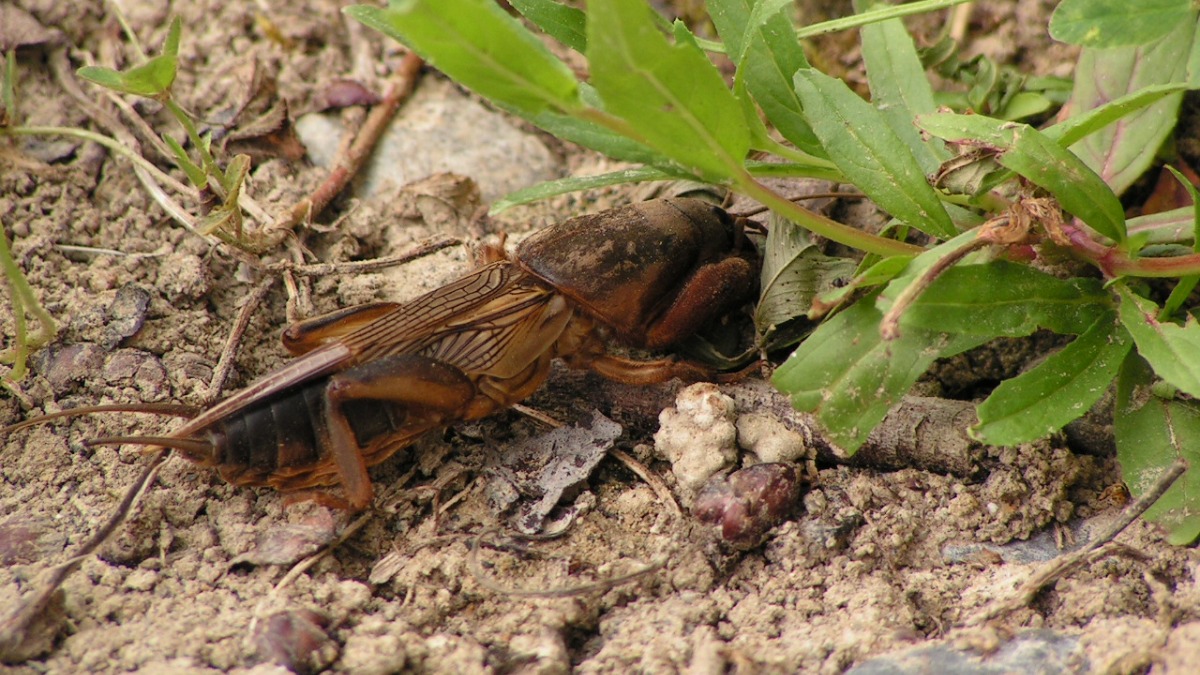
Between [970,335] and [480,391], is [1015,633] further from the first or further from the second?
[480,391]

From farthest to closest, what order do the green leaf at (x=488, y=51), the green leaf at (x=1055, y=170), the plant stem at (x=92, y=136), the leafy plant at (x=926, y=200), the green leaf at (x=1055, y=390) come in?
the plant stem at (x=92, y=136) → the green leaf at (x=1055, y=170) → the green leaf at (x=1055, y=390) → the leafy plant at (x=926, y=200) → the green leaf at (x=488, y=51)

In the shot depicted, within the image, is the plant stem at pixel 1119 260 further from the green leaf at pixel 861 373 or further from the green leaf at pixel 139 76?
the green leaf at pixel 139 76

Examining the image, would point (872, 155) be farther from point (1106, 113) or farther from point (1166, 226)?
point (1166, 226)

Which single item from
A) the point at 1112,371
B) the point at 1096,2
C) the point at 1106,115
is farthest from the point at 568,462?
the point at 1096,2

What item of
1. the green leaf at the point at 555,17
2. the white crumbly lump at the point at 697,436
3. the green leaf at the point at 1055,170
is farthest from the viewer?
the green leaf at the point at 555,17

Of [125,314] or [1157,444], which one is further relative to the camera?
[125,314]

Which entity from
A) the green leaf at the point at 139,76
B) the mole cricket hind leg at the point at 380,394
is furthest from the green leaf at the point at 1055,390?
the green leaf at the point at 139,76

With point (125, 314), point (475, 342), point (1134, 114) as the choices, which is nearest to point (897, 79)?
point (1134, 114)
